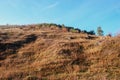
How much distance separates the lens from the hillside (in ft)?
79.5

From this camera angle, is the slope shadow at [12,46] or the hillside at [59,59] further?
the slope shadow at [12,46]

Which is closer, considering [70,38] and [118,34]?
[118,34]

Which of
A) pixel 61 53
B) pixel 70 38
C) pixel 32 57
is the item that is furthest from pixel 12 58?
pixel 70 38

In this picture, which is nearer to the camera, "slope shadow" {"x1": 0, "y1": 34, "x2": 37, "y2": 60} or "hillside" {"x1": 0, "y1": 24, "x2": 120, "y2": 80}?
"hillside" {"x1": 0, "y1": 24, "x2": 120, "y2": 80}

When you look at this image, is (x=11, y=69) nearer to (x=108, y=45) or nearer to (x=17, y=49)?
(x=17, y=49)

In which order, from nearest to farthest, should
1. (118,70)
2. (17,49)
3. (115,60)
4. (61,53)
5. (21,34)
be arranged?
(118,70) → (115,60) → (61,53) → (17,49) → (21,34)

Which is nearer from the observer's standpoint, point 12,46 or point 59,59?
point 59,59

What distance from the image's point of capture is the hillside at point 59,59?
953 inches

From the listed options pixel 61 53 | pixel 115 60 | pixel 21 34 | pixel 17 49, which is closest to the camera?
pixel 115 60

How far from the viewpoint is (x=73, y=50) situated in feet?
97.6

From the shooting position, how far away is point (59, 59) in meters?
27.7

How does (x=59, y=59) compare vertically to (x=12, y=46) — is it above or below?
below

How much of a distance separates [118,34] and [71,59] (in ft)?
26.7

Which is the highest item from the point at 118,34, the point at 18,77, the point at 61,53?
the point at 118,34
